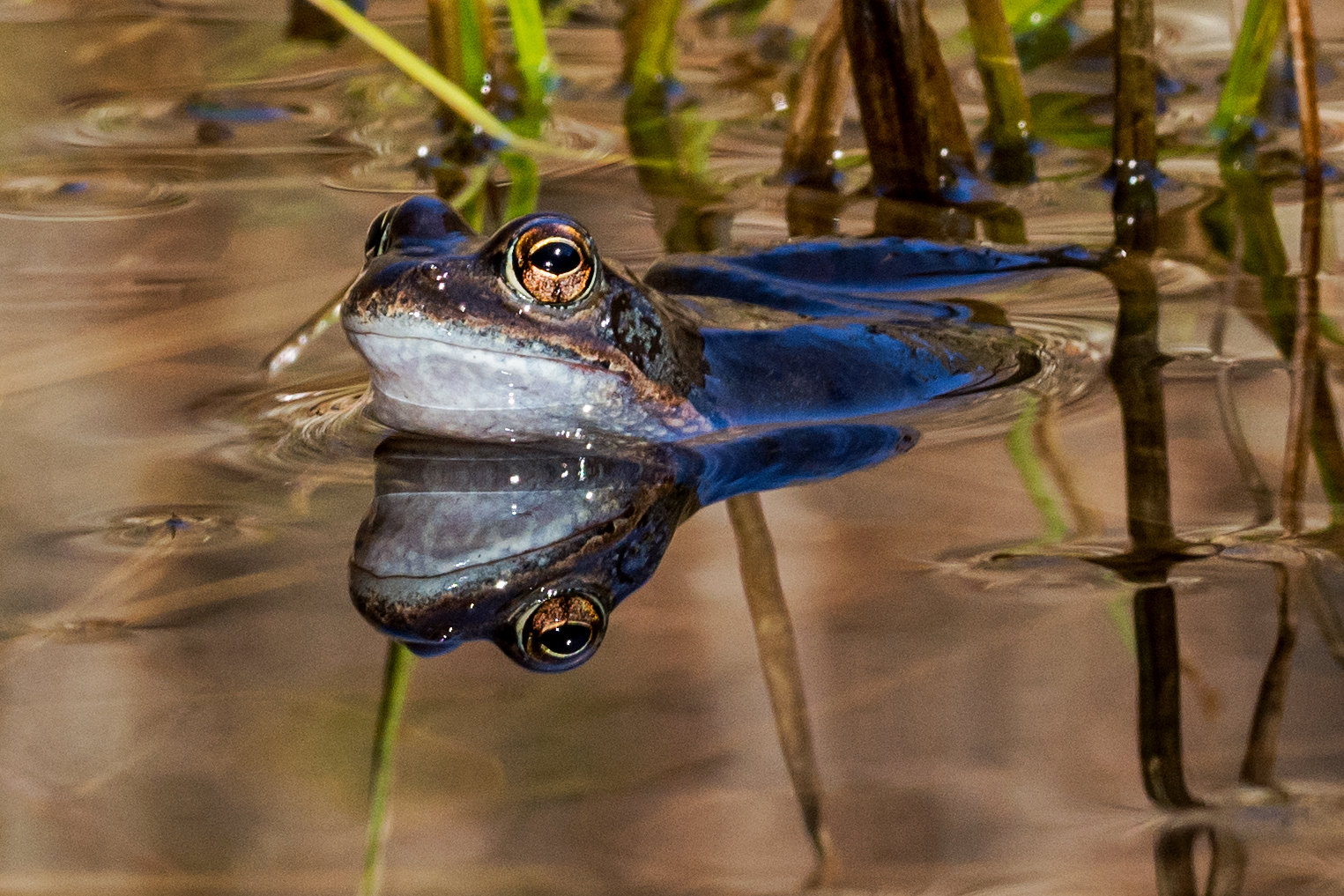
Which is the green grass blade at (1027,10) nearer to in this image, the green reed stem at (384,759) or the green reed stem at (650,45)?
the green reed stem at (650,45)

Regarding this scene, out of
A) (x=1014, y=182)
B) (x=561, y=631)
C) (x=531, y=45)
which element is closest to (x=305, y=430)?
(x=561, y=631)

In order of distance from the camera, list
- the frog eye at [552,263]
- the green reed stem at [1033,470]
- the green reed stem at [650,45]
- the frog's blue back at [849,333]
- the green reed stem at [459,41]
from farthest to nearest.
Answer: the green reed stem at [650,45] → the green reed stem at [459,41] → the frog's blue back at [849,333] → the frog eye at [552,263] → the green reed stem at [1033,470]

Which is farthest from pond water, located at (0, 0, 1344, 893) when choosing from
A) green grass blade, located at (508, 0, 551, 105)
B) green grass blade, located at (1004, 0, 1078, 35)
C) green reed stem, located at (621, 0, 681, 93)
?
green reed stem, located at (621, 0, 681, 93)

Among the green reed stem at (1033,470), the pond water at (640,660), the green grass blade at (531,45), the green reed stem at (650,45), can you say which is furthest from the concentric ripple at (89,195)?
the green reed stem at (1033,470)

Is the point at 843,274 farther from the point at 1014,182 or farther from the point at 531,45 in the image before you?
the point at 531,45

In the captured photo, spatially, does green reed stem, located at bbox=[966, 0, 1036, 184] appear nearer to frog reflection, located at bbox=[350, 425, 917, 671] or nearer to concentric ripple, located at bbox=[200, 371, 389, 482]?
frog reflection, located at bbox=[350, 425, 917, 671]

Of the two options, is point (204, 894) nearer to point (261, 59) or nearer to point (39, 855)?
point (39, 855)
